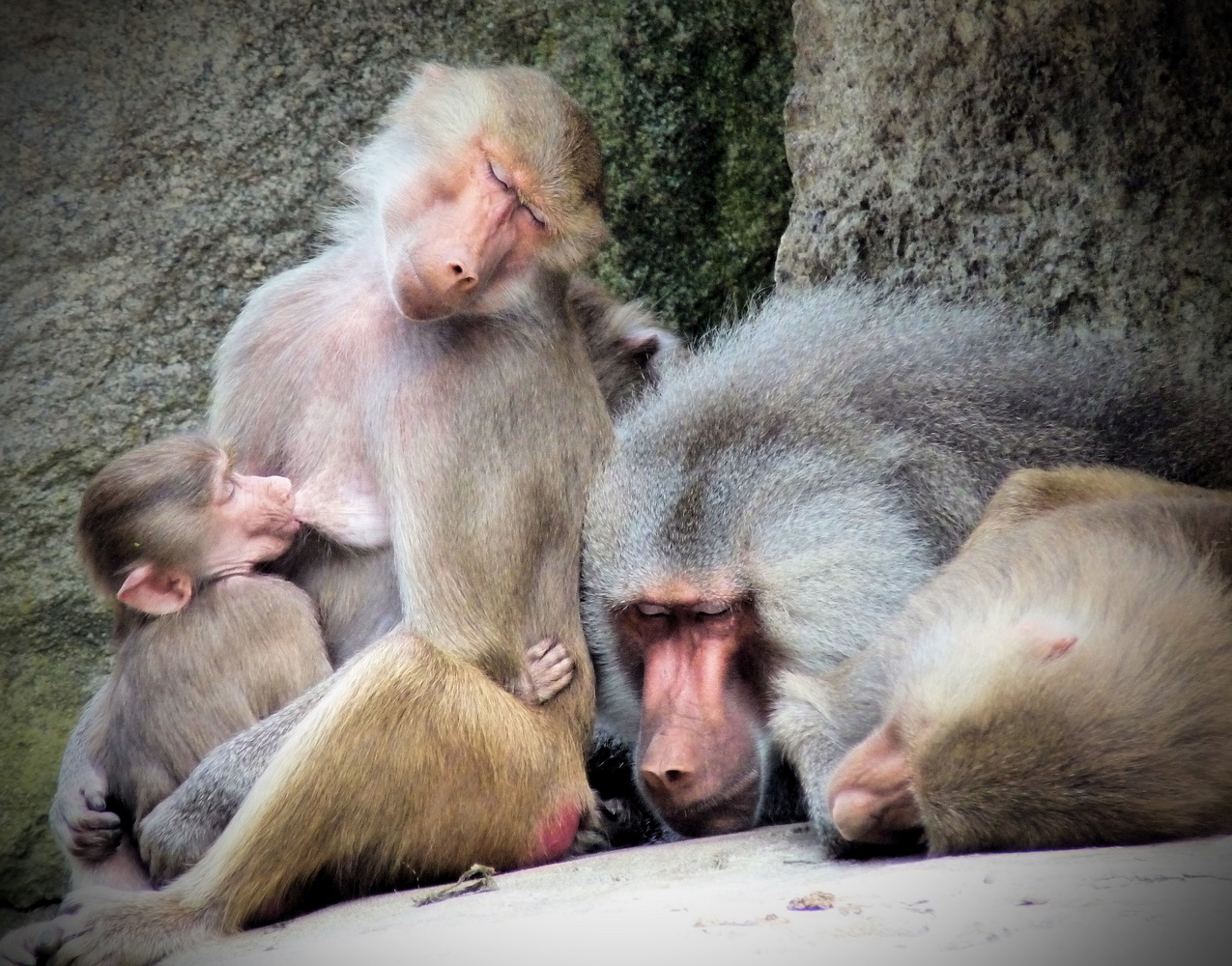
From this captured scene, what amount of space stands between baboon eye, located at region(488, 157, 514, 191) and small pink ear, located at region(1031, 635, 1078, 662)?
1.49 m

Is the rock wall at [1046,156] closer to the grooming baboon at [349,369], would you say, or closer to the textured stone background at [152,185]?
the textured stone background at [152,185]

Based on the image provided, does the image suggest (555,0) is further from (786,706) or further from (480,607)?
(786,706)

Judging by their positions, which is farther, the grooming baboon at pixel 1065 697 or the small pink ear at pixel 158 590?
the small pink ear at pixel 158 590

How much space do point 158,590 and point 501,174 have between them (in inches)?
46.1

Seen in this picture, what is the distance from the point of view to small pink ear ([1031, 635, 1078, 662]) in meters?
2.45

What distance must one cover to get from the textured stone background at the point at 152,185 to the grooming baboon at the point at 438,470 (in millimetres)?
623

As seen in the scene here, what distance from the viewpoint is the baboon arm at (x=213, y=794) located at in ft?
9.61

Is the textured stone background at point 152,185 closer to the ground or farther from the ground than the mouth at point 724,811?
farther from the ground

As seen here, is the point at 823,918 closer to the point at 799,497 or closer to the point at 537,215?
the point at 799,497

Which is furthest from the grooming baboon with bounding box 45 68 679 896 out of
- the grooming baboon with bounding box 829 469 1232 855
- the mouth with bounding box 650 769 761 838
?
the grooming baboon with bounding box 829 469 1232 855

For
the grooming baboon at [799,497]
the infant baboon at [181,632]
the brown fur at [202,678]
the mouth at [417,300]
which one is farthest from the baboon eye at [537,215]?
the brown fur at [202,678]

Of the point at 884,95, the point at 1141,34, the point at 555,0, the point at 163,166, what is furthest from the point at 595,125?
the point at 1141,34

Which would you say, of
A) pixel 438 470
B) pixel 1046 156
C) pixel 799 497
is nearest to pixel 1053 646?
pixel 799 497

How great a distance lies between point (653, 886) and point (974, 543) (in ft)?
3.43
